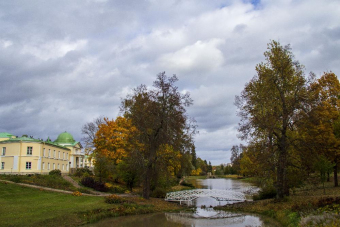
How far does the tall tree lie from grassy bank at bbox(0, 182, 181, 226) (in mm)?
8945

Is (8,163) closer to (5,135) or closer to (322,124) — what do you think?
(5,135)

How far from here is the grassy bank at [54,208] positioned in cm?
1570

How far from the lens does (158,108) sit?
26.2m

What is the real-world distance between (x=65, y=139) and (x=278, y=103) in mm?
63627

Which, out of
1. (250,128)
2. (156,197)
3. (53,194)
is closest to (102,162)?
(156,197)

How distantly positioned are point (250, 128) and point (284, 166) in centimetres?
348

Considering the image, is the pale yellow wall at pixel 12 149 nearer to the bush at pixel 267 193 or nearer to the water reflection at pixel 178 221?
the water reflection at pixel 178 221

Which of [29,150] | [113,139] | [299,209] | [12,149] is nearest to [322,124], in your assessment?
[299,209]

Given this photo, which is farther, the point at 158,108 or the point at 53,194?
the point at 158,108

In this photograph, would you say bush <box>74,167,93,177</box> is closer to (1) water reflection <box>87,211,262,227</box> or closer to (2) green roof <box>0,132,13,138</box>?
(2) green roof <box>0,132,13,138</box>

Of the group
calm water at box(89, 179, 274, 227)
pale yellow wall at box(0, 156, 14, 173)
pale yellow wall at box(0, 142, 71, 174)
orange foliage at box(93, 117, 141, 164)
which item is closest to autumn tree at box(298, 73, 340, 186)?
calm water at box(89, 179, 274, 227)

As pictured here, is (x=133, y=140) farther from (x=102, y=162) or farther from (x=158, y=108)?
(x=102, y=162)

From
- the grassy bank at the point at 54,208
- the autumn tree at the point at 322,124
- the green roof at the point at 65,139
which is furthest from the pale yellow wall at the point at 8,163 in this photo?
the autumn tree at the point at 322,124

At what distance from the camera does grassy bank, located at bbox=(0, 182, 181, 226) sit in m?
15.7
